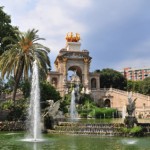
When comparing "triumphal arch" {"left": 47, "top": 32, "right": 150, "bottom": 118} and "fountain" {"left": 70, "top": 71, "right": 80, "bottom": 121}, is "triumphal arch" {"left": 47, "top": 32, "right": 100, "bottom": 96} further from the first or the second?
"fountain" {"left": 70, "top": 71, "right": 80, "bottom": 121}

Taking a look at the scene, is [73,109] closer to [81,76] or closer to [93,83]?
[81,76]

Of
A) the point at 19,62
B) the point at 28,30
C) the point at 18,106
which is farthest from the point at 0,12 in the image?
the point at 18,106

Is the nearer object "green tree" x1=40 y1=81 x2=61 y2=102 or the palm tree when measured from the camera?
the palm tree

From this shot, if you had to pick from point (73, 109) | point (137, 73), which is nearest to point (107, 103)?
point (73, 109)

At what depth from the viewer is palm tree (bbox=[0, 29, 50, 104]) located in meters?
30.4

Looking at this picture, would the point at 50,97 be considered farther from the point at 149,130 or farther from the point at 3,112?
the point at 149,130

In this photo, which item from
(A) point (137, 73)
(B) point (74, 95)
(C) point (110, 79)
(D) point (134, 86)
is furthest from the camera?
(A) point (137, 73)

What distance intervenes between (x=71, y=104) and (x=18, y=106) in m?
23.7

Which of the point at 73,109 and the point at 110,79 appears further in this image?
the point at 110,79

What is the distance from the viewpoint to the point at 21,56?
3055 centimetres

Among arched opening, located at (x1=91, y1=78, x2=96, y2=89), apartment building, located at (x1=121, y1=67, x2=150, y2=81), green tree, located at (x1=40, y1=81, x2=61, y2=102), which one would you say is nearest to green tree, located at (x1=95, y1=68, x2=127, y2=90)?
arched opening, located at (x1=91, y1=78, x2=96, y2=89)

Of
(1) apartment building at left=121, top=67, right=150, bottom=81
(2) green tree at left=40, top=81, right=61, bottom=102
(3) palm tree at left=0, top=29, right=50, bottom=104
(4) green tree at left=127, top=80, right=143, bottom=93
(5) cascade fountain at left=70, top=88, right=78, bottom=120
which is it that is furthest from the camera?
(1) apartment building at left=121, top=67, right=150, bottom=81

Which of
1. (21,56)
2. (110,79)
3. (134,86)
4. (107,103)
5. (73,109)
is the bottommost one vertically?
(73,109)

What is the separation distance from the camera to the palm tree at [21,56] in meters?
30.4
